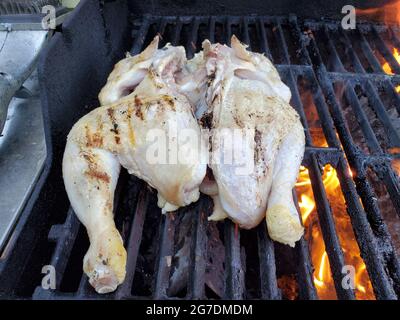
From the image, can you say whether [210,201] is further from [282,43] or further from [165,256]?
[282,43]

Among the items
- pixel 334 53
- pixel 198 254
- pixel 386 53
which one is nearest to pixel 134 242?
pixel 198 254

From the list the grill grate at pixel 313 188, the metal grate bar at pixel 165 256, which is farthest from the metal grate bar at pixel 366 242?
the metal grate bar at pixel 165 256

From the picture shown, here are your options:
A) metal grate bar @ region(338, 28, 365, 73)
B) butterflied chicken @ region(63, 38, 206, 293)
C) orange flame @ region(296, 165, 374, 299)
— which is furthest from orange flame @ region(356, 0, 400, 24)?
butterflied chicken @ region(63, 38, 206, 293)

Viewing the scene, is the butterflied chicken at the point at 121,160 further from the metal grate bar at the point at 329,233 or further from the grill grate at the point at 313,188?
the metal grate bar at the point at 329,233

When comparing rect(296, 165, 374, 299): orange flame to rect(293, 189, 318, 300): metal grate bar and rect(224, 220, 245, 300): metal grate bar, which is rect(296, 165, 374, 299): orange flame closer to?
rect(293, 189, 318, 300): metal grate bar

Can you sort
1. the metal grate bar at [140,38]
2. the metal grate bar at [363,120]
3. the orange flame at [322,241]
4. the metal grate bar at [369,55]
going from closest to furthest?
the orange flame at [322,241]
the metal grate bar at [363,120]
the metal grate bar at [369,55]
the metal grate bar at [140,38]

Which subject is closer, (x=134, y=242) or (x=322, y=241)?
(x=134, y=242)
